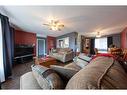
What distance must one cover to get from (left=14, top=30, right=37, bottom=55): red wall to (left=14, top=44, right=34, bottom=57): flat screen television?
1.17 feet

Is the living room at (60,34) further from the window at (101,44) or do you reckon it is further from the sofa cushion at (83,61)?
the sofa cushion at (83,61)

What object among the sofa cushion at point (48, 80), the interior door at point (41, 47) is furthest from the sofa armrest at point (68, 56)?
the sofa cushion at point (48, 80)

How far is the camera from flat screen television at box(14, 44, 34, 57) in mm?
6411

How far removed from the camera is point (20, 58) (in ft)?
21.7

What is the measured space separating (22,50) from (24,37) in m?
0.98

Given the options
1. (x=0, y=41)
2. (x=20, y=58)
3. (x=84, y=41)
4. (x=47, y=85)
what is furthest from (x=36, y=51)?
(x=47, y=85)

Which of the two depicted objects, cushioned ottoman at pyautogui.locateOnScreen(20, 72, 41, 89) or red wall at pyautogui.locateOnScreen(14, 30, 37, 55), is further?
red wall at pyautogui.locateOnScreen(14, 30, 37, 55)

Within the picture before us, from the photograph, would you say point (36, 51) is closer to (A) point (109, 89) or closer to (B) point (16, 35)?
(B) point (16, 35)

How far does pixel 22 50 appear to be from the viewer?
684cm

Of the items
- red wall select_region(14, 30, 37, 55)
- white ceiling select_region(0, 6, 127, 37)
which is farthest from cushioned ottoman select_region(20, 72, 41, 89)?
red wall select_region(14, 30, 37, 55)

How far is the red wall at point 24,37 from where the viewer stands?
22.8 feet

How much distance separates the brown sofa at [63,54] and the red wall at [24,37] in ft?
6.37

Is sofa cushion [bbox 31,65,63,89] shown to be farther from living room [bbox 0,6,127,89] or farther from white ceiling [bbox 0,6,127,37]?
white ceiling [bbox 0,6,127,37]
